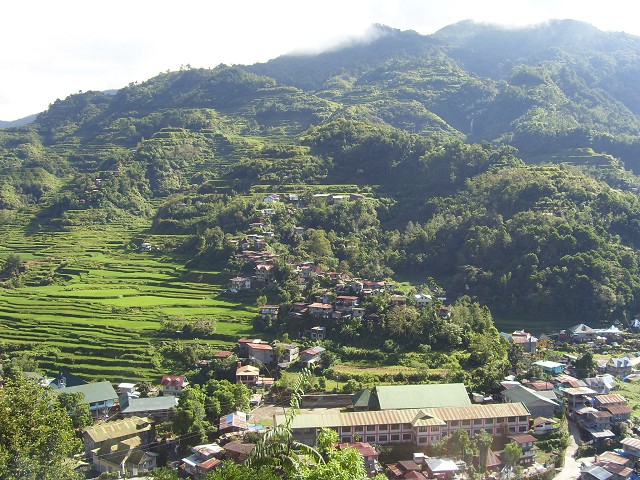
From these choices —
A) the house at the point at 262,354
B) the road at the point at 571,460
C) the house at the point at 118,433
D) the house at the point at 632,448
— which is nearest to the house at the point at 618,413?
the road at the point at 571,460

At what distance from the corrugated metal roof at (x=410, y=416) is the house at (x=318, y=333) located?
26.4 feet

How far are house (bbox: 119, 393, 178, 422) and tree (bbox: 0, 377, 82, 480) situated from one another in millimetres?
6579

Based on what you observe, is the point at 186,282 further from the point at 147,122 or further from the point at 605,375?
the point at 147,122

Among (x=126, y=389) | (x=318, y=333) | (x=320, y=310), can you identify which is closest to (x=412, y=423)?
(x=318, y=333)

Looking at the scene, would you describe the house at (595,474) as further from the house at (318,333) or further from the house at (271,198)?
the house at (271,198)

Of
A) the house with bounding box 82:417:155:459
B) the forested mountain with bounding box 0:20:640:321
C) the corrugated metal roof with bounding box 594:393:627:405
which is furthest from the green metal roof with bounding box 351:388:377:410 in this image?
the forested mountain with bounding box 0:20:640:321

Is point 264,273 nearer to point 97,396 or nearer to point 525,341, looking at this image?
point 97,396

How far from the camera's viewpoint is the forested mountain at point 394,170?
41219mm

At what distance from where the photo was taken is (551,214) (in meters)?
44.4

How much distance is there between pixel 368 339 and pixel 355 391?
198 inches

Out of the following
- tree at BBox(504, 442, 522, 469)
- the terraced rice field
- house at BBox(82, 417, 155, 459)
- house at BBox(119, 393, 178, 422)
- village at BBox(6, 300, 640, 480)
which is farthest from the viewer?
the terraced rice field

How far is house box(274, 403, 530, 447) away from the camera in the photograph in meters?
21.3

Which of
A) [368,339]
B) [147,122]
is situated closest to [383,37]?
[147,122]

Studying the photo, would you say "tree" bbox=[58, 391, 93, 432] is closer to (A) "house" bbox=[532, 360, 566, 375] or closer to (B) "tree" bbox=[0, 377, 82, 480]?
(B) "tree" bbox=[0, 377, 82, 480]
